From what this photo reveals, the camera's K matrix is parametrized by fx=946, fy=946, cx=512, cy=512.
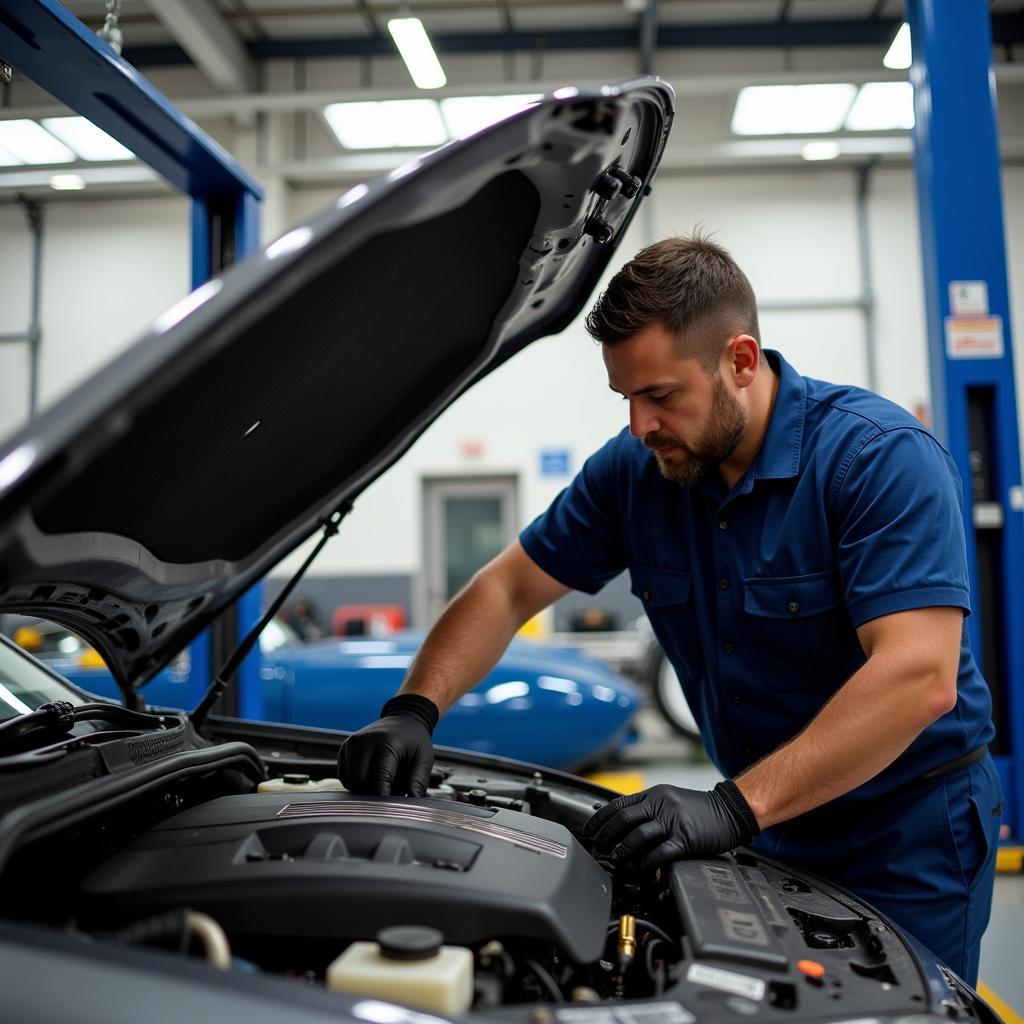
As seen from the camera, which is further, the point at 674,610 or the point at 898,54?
the point at 898,54

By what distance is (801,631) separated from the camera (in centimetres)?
152

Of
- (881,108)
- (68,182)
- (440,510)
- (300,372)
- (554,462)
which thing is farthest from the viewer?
(440,510)

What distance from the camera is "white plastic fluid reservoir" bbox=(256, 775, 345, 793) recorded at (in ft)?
4.40

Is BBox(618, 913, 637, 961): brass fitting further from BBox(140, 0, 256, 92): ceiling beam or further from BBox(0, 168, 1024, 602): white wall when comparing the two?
BBox(0, 168, 1024, 602): white wall

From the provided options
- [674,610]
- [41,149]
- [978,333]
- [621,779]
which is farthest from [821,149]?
[674,610]

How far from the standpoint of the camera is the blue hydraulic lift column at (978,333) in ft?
11.1

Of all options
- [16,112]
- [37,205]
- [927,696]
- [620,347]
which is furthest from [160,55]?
[927,696]

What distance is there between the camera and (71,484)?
99cm

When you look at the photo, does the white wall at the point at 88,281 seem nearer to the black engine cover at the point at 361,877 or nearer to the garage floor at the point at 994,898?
the garage floor at the point at 994,898

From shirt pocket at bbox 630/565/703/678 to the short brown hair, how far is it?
406 millimetres

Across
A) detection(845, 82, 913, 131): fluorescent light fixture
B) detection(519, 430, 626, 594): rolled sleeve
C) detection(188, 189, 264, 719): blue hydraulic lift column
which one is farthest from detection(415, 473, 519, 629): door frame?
detection(519, 430, 626, 594): rolled sleeve

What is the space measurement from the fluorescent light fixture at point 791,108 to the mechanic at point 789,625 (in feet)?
19.7

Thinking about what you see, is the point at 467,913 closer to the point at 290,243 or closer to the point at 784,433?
the point at 290,243

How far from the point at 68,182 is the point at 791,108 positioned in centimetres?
596
